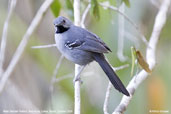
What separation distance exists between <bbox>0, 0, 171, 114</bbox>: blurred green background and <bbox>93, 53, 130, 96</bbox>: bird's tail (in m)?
0.63

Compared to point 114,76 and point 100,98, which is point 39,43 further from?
point 114,76

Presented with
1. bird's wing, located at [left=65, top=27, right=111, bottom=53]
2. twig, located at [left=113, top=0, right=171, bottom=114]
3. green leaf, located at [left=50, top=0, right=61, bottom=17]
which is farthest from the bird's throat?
twig, located at [left=113, top=0, right=171, bottom=114]

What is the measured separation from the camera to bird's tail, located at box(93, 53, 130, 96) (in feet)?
9.55

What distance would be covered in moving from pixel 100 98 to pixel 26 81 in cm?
96

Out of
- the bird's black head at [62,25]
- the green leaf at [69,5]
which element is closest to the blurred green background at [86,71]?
the green leaf at [69,5]

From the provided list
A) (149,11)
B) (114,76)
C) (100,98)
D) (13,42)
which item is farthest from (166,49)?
(13,42)

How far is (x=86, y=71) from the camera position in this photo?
463 centimetres

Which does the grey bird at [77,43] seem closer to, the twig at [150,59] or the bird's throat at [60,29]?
the bird's throat at [60,29]

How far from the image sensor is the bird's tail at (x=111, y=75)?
2912 mm

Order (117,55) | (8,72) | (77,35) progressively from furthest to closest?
(117,55)
(8,72)
(77,35)

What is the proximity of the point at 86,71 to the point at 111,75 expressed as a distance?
152cm

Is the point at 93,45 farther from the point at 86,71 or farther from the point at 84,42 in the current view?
the point at 86,71

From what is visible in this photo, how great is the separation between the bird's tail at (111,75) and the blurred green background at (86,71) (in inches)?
24.7

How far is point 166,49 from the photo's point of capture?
4.56m
